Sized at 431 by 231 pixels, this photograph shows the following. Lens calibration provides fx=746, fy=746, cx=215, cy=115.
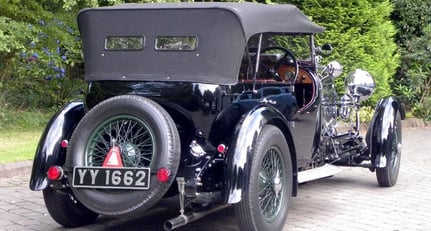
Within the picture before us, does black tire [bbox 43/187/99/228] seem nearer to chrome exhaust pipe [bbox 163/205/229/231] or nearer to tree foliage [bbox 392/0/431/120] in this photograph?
chrome exhaust pipe [bbox 163/205/229/231]

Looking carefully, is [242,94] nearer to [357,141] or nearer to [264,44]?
[264,44]

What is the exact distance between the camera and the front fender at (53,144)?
5895mm

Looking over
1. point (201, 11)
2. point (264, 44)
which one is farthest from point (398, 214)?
point (201, 11)

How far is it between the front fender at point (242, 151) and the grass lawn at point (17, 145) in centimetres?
407

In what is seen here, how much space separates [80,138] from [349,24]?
28.8ft

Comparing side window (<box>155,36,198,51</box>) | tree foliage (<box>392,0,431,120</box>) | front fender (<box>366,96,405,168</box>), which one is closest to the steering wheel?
side window (<box>155,36,198,51</box>)

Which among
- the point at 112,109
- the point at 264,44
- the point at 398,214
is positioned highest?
the point at 264,44

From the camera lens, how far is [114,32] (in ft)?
20.4

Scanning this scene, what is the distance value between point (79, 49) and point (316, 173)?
575 cm

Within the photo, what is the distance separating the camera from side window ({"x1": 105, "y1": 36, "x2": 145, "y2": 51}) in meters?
6.16

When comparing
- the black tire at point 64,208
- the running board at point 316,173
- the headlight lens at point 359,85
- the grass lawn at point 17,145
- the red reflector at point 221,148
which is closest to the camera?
the red reflector at point 221,148

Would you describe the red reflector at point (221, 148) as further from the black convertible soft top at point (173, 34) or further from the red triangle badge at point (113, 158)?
the red triangle badge at point (113, 158)

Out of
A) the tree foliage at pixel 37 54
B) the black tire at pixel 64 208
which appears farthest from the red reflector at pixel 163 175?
the tree foliage at pixel 37 54

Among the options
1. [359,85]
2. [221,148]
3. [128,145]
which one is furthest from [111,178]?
[359,85]
